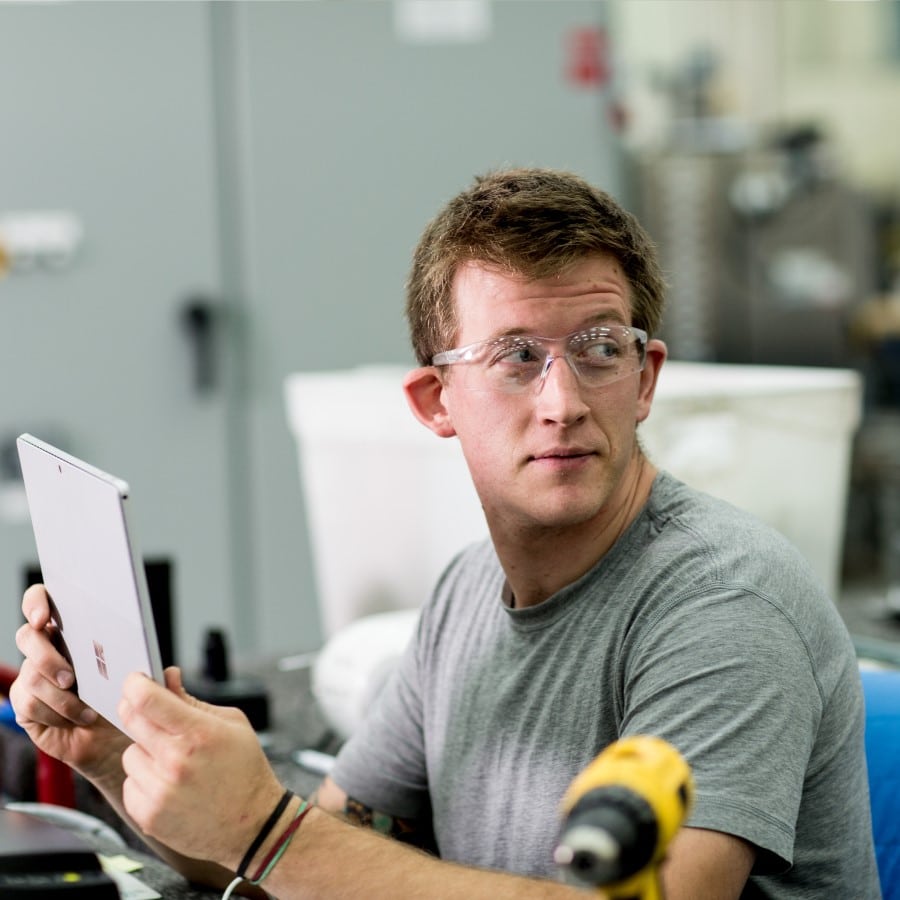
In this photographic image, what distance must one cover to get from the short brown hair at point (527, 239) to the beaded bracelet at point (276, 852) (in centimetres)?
41

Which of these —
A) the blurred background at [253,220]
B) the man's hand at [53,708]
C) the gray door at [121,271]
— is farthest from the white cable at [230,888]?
the gray door at [121,271]

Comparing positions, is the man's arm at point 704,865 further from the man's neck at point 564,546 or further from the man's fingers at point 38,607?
the man's fingers at point 38,607

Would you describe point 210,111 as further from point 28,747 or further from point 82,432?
point 28,747

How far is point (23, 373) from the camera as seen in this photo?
2.53 meters

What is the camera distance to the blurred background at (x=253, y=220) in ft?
8.35

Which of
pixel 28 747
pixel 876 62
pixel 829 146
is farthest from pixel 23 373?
pixel 876 62

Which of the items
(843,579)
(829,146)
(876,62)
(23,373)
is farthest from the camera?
(876,62)

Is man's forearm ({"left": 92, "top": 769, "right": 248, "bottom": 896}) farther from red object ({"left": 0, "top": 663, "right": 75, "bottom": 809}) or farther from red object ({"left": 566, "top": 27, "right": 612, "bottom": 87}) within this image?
red object ({"left": 566, "top": 27, "right": 612, "bottom": 87})

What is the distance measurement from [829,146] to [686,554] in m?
3.02

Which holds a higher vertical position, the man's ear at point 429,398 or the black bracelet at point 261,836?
the man's ear at point 429,398

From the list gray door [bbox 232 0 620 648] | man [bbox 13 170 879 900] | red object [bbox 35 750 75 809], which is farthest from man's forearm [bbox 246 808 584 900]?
gray door [bbox 232 0 620 648]

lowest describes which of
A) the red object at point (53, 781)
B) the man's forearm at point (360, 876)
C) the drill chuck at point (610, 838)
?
the red object at point (53, 781)

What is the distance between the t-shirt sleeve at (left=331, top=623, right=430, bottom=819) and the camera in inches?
46.6

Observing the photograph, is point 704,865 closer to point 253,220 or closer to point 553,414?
point 553,414
